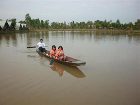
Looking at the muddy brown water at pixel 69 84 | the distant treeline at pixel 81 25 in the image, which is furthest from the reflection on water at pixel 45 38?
the distant treeline at pixel 81 25

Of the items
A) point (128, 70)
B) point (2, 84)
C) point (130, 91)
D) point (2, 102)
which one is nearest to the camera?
point (2, 102)

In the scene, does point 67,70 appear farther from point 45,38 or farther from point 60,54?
point 45,38

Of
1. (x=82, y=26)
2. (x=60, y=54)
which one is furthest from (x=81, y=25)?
(x=60, y=54)

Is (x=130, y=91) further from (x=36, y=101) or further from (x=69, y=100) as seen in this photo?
(x=36, y=101)

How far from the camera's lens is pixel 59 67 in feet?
32.5

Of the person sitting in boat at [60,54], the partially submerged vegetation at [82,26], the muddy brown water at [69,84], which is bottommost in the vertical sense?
the muddy brown water at [69,84]

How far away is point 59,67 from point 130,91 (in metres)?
4.03

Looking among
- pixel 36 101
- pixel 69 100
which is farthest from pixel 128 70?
pixel 36 101

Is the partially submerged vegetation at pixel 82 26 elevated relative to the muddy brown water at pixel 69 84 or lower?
elevated

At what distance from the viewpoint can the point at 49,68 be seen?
9.88m

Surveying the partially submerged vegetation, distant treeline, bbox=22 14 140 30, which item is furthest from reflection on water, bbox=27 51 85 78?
distant treeline, bbox=22 14 140 30

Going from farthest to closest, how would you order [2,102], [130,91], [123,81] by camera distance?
[123,81]
[130,91]
[2,102]

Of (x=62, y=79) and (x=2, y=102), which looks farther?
(x=62, y=79)

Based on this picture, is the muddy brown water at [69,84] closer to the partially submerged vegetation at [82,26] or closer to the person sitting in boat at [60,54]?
the person sitting in boat at [60,54]
